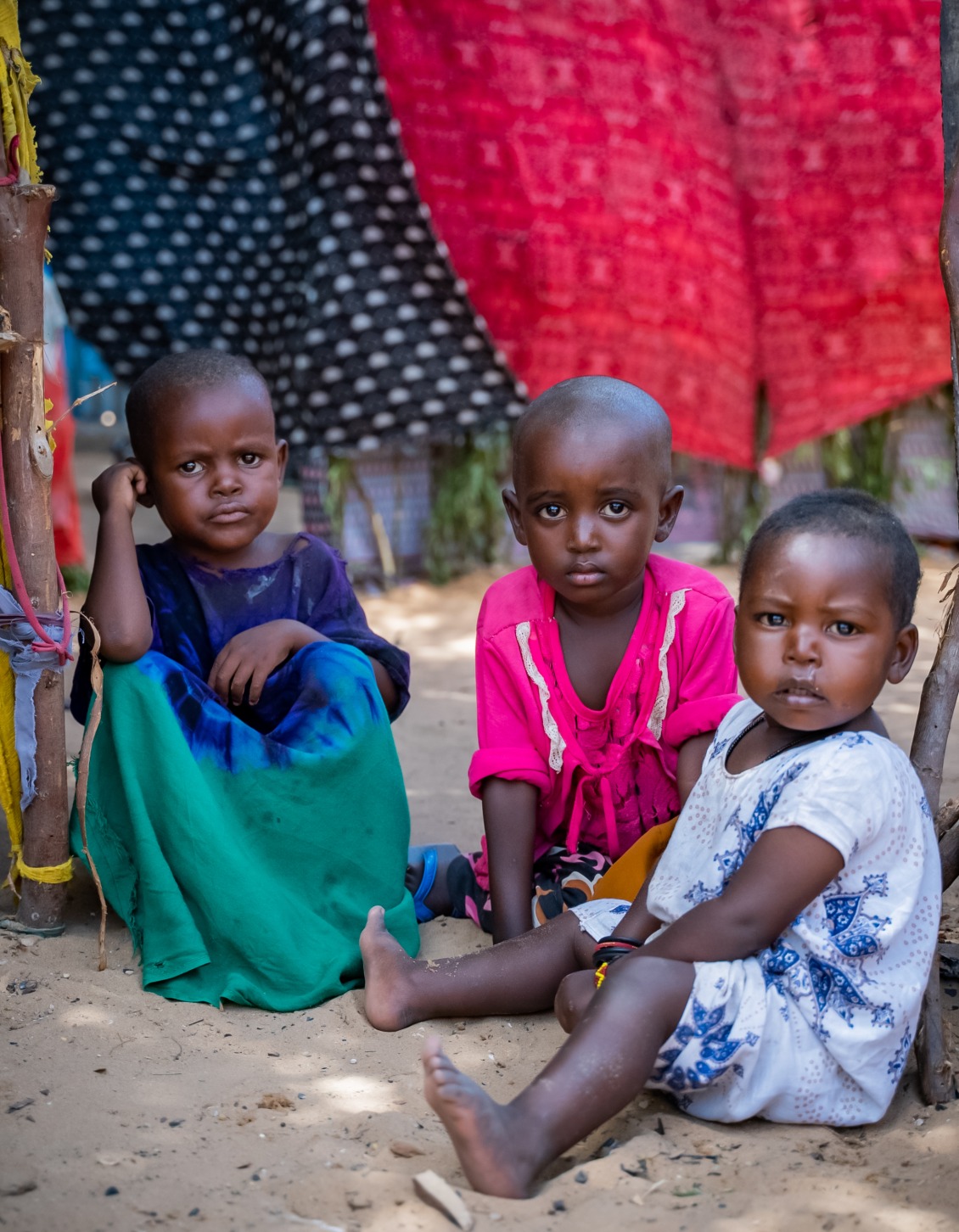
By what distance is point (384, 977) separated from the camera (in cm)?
214

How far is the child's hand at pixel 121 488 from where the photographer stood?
2.36m

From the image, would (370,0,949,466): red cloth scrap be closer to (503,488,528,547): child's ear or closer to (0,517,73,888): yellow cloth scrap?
(503,488,528,547): child's ear

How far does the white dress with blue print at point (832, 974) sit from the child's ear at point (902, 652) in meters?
0.10

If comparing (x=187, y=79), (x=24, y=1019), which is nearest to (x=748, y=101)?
(x=187, y=79)

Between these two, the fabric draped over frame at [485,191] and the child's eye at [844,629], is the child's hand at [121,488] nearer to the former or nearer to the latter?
the child's eye at [844,629]

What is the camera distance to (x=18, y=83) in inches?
89.2

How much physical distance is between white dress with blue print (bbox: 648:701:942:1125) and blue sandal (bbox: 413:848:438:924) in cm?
91

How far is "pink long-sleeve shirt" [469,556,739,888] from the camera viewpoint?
235 cm

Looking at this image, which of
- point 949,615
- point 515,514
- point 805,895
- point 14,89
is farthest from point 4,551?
point 949,615

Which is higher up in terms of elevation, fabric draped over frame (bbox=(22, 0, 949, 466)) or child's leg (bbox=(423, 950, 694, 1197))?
fabric draped over frame (bbox=(22, 0, 949, 466))

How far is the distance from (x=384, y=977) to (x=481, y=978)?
17 cm

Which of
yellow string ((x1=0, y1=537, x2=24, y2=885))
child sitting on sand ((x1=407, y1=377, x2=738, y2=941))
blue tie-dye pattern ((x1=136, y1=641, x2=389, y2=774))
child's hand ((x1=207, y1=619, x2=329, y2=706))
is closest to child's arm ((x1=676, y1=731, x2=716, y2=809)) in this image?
child sitting on sand ((x1=407, y1=377, x2=738, y2=941))

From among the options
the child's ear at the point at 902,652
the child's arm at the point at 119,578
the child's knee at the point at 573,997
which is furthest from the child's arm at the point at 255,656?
the child's ear at the point at 902,652

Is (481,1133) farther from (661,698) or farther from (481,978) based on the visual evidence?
(661,698)
